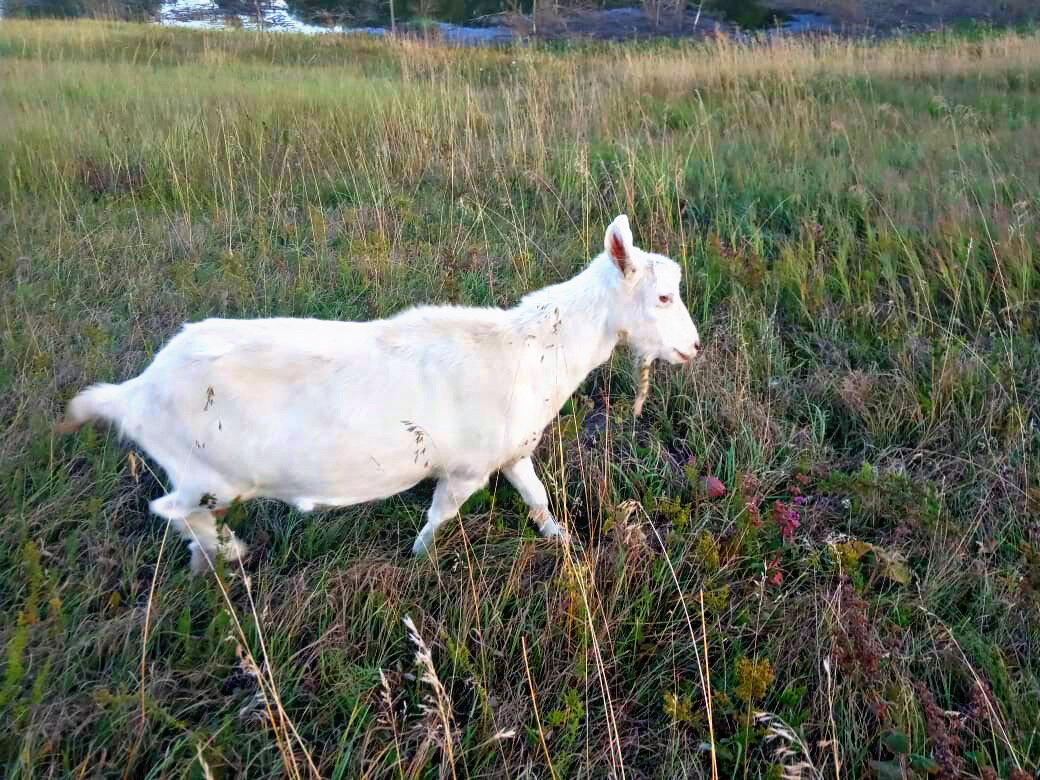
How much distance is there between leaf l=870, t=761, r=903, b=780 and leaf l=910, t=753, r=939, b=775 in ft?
0.14

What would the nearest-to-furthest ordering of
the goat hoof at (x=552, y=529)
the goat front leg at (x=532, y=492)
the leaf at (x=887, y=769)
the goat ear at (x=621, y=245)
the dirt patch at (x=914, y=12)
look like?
1. the leaf at (x=887, y=769)
2. the goat ear at (x=621, y=245)
3. the goat hoof at (x=552, y=529)
4. the goat front leg at (x=532, y=492)
5. the dirt patch at (x=914, y=12)

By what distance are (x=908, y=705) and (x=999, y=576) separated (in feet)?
2.67

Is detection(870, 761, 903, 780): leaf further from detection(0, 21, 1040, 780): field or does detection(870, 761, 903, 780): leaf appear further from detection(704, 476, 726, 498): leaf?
detection(704, 476, 726, 498): leaf

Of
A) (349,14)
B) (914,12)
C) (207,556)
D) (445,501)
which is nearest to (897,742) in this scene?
(445,501)

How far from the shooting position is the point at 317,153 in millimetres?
6910

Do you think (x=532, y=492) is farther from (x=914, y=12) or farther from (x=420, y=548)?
(x=914, y=12)

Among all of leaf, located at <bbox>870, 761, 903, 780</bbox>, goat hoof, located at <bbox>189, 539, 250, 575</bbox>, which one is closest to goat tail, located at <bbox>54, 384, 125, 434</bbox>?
goat hoof, located at <bbox>189, 539, 250, 575</bbox>

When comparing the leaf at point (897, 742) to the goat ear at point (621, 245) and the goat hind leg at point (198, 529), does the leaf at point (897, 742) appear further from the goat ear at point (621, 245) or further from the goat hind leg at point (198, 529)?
the goat hind leg at point (198, 529)

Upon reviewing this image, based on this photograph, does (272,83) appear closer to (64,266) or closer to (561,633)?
(64,266)

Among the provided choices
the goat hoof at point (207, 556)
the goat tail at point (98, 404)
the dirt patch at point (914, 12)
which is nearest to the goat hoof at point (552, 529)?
the goat hoof at point (207, 556)

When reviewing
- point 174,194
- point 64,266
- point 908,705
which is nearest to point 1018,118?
point 908,705

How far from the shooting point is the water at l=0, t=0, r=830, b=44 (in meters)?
17.4

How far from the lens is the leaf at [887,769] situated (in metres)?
2.28

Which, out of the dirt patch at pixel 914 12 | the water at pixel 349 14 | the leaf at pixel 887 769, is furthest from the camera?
the dirt patch at pixel 914 12
